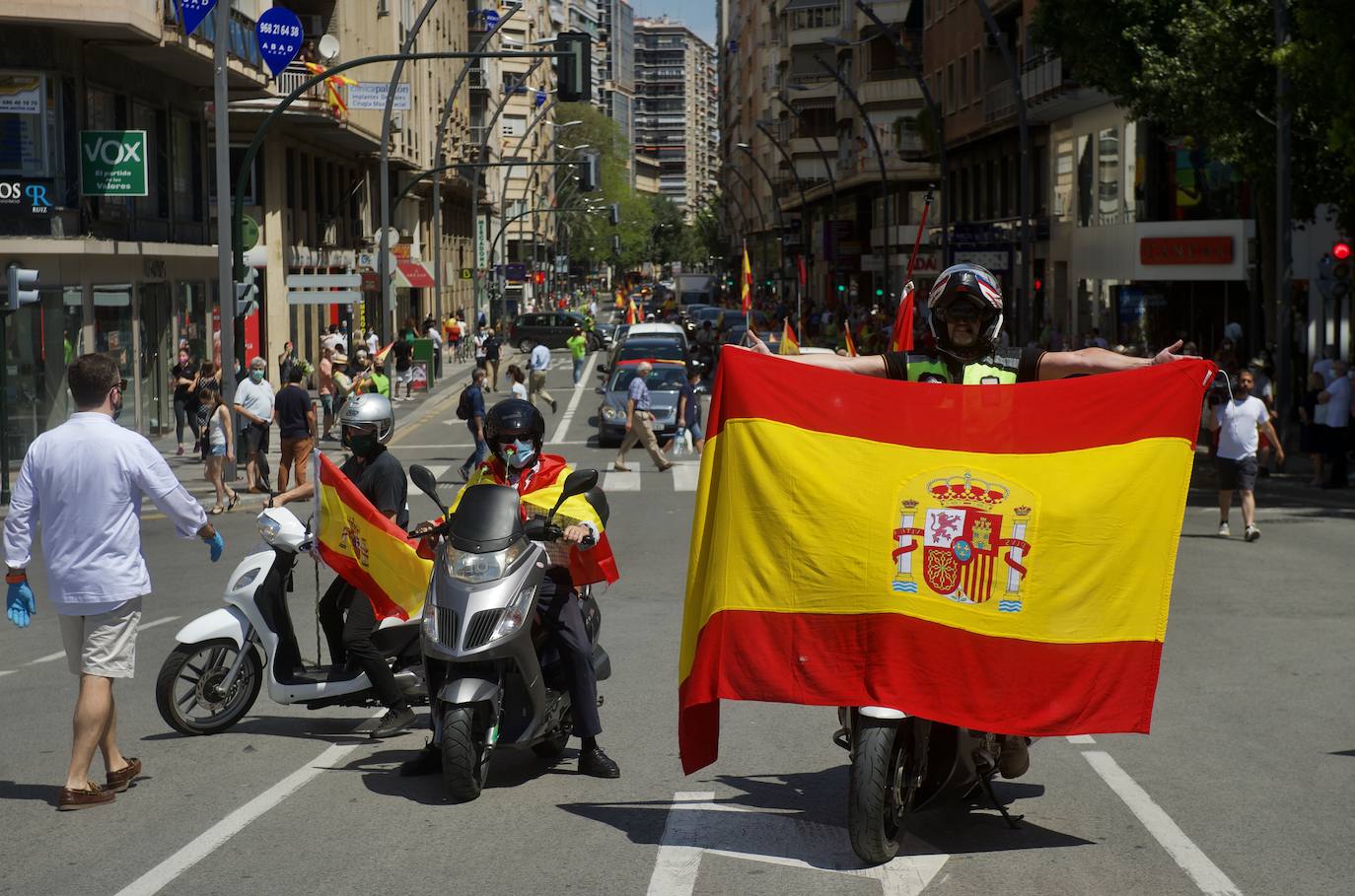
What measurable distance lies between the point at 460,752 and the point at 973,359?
2516 mm

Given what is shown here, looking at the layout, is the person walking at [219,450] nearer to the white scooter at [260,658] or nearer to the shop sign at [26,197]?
the shop sign at [26,197]

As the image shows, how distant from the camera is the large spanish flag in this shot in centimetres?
644

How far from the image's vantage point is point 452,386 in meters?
49.5

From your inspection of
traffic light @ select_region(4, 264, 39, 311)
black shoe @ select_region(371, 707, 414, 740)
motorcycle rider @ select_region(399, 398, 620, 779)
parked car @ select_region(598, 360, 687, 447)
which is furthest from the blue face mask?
parked car @ select_region(598, 360, 687, 447)

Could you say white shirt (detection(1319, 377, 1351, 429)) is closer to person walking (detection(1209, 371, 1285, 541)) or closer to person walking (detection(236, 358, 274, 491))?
person walking (detection(1209, 371, 1285, 541))

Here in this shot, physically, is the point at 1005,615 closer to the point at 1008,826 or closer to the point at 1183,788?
the point at 1008,826

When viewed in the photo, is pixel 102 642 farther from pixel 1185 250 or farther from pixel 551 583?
pixel 1185 250

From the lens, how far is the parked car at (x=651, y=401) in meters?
31.0

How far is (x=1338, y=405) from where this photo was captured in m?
23.0

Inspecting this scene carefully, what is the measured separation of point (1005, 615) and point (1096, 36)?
25318 millimetres

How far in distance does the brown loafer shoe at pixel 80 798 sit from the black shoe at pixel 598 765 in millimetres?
1996

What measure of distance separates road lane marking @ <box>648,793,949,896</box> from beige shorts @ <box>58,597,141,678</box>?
7.63 ft

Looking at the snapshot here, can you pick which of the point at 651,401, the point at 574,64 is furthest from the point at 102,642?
the point at 651,401

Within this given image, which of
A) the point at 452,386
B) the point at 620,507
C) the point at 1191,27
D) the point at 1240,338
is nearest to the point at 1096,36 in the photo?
the point at 1191,27
